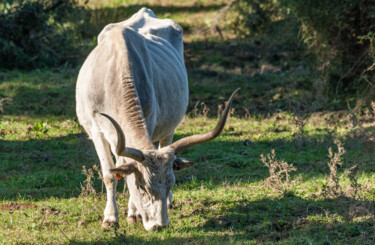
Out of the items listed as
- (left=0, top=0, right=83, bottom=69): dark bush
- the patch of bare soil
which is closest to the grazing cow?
the patch of bare soil

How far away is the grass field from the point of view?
5.70 metres

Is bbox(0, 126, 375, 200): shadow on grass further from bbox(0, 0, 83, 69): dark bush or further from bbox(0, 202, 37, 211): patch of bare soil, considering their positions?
bbox(0, 0, 83, 69): dark bush

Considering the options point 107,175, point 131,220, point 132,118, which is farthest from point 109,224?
point 132,118

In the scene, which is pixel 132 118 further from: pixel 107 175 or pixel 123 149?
pixel 107 175

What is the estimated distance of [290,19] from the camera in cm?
1413

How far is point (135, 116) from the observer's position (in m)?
5.46

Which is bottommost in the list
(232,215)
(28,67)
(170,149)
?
(28,67)

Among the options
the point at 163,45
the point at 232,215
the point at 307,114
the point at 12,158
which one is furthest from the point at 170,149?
the point at 307,114

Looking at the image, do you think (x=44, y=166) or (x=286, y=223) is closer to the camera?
(x=286, y=223)

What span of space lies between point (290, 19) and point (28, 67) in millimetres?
6633

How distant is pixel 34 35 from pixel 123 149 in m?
10.1

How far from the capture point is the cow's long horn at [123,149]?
482 centimetres

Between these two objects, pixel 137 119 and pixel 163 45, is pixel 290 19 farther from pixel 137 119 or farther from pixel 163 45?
pixel 137 119

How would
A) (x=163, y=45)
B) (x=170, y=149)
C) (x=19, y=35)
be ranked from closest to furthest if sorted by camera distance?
(x=170, y=149)
(x=163, y=45)
(x=19, y=35)
